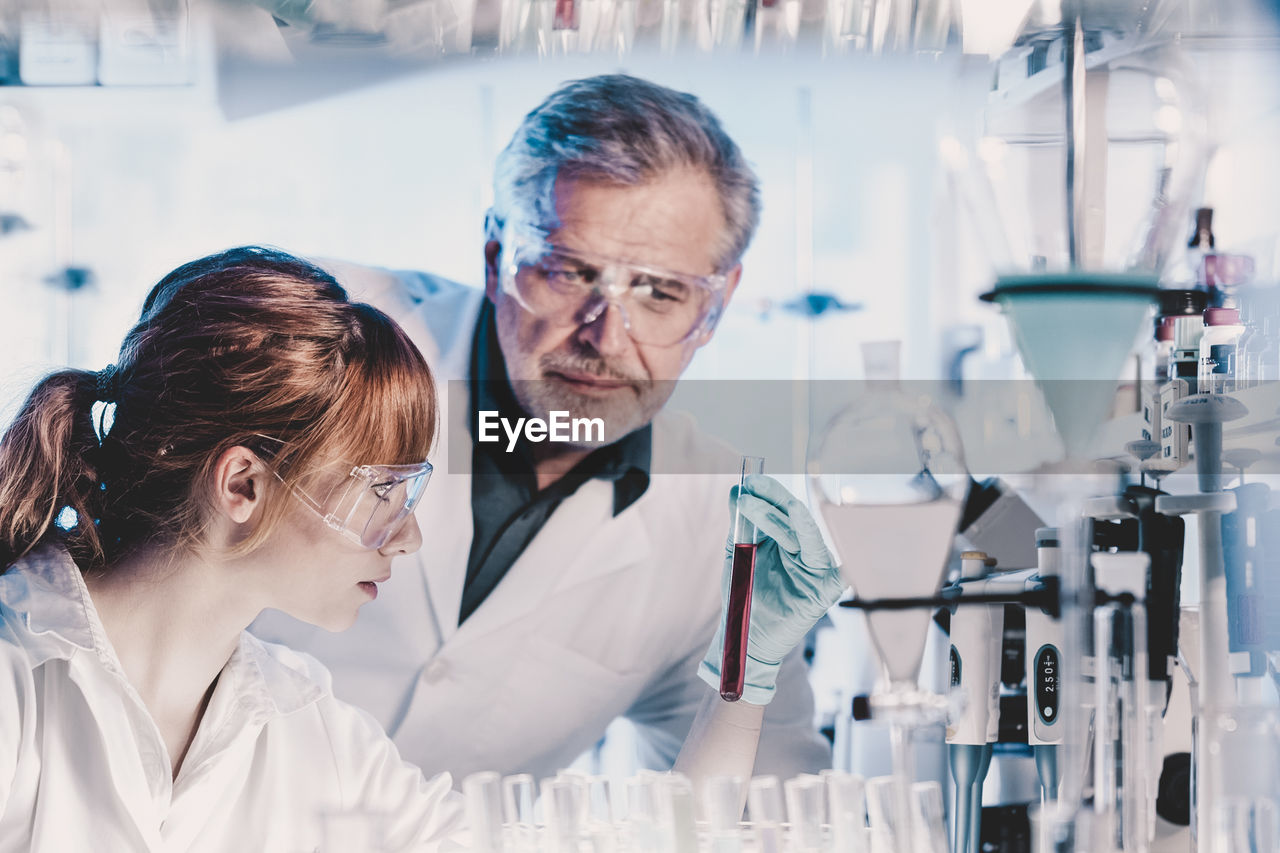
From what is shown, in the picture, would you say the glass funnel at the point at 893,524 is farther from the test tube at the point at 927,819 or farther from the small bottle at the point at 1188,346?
the small bottle at the point at 1188,346

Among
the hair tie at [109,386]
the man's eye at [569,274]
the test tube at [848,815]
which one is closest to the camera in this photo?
the test tube at [848,815]

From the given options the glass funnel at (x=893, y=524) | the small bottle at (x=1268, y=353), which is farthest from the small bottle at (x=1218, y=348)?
the glass funnel at (x=893, y=524)

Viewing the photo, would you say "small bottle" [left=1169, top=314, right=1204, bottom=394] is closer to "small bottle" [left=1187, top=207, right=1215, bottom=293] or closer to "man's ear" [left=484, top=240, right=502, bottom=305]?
"small bottle" [left=1187, top=207, right=1215, bottom=293]

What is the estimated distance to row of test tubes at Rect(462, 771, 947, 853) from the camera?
1.54 metres

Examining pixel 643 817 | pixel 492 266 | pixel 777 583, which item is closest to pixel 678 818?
pixel 643 817

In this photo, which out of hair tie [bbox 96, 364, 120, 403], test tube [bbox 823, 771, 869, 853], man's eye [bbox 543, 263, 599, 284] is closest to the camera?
test tube [bbox 823, 771, 869, 853]

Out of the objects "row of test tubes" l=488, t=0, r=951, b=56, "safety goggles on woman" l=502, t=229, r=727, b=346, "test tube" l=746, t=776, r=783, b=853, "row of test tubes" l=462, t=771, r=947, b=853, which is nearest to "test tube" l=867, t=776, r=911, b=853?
"row of test tubes" l=462, t=771, r=947, b=853

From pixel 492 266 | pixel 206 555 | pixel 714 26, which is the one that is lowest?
pixel 206 555

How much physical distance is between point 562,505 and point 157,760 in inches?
29.0

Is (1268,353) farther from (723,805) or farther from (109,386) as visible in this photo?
(109,386)

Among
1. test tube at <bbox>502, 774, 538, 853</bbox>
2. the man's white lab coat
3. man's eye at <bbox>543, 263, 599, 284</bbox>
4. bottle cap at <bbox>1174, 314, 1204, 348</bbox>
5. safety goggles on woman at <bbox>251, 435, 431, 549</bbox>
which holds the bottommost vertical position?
test tube at <bbox>502, 774, 538, 853</bbox>

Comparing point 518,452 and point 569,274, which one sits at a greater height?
point 569,274

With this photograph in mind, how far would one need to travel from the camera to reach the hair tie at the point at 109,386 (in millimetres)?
1646

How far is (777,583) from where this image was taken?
171cm
